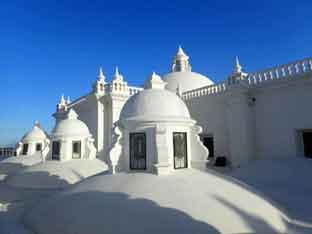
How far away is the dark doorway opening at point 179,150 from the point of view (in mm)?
7105

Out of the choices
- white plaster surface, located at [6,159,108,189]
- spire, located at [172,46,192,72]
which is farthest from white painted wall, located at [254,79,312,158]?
spire, located at [172,46,192,72]

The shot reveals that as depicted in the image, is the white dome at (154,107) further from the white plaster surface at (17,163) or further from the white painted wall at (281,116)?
the white plaster surface at (17,163)

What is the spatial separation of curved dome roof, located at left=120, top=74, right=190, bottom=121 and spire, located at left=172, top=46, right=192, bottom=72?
18.8 metres

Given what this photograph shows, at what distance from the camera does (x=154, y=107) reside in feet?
23.3

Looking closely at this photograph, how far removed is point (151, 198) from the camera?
17.1 feet

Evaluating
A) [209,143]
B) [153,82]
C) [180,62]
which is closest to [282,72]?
[209,143]

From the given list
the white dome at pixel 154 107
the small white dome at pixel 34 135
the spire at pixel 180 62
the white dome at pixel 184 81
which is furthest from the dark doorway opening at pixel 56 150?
the spire at pixel 180 62

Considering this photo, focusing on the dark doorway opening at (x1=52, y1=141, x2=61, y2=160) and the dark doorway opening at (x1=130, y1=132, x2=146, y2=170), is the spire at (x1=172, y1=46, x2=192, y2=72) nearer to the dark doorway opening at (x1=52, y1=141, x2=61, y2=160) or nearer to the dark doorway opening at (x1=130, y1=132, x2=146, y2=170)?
the dark doorway opening at (x1=52, y1=141, x2=61, y2=160)

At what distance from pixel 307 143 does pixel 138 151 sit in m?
9.47

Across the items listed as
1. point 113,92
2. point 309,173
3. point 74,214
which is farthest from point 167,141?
point 113,92

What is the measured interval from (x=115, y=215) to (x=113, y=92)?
502 inches

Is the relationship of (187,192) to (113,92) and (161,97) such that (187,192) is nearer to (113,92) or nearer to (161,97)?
(161,97)

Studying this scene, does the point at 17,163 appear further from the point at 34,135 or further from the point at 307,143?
the point at 307,143

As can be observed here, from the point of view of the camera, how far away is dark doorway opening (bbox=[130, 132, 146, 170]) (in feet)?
22.8
